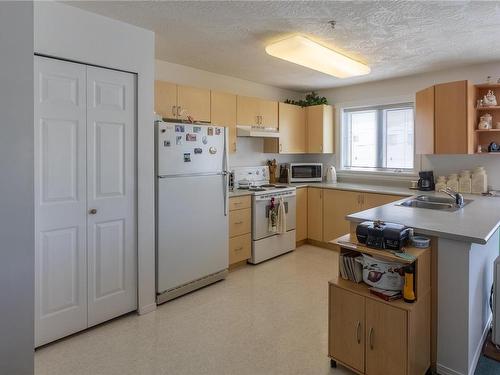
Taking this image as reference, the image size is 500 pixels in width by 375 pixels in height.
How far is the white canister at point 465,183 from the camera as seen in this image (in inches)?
141

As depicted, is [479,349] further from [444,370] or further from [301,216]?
[301,216]

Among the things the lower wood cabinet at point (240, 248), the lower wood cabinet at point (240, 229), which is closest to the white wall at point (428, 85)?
the lower wood cabinet at point (240, 229)

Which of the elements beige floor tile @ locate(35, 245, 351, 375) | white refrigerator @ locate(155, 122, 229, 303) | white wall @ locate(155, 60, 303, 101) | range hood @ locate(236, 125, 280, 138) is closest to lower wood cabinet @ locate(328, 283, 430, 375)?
beige floor tile @ locate(35, 245, 351, 375)

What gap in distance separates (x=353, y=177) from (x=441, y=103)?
170 cm

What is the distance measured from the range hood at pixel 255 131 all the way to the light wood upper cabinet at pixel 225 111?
9 cm

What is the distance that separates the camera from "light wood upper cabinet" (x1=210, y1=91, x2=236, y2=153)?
3754mm

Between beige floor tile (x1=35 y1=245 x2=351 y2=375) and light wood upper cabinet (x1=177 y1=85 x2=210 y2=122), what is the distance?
1.86m

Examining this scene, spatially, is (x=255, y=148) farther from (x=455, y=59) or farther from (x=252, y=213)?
(x=455, y=59)

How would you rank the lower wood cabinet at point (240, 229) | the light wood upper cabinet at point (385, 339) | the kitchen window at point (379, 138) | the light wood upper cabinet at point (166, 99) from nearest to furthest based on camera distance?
the light wood upper cabinet at point (385, 339), the light wood upper cabinet at point (166, 99), the lower wood cabinet at point (240, 229), the kitchen window at point (379, 138)

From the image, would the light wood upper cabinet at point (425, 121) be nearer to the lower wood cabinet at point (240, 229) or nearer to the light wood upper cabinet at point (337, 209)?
the light wood upper cabinet at point (337, 209)

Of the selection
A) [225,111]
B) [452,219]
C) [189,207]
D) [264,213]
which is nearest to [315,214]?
[264,213]

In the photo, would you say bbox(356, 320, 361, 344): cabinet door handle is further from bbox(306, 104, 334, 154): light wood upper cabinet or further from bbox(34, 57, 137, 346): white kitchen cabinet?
bbox(306, 104, 334, 154): light wood upper cabinet

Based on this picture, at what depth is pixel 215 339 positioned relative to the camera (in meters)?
2.35

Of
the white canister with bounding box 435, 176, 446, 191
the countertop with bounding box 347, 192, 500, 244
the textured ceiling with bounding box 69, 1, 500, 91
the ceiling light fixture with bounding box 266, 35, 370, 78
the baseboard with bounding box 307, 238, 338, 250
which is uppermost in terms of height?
the textured ceiling with bounding box 69, 1, 500, 91
